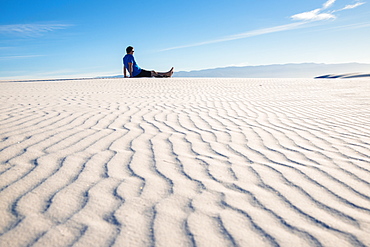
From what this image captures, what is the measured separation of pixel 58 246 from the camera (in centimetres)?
139

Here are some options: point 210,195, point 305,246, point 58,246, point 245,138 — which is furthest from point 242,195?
point 245,138

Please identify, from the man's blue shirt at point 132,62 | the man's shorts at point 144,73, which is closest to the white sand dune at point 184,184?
the man's blue shirt at point 132,62

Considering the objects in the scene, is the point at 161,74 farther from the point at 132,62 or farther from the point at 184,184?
the point at 184,184

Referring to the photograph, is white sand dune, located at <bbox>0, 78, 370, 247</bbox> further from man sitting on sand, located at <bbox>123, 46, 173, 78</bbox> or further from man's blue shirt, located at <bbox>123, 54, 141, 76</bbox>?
man's blue shirt, located at <bbox>123, 54, 141, 76</bbox>

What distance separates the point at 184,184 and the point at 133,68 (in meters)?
12.3

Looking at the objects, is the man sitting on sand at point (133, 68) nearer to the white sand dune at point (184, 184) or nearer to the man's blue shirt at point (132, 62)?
the man's blue shirt at point (132, 62)

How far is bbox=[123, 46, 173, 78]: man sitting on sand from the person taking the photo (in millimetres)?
12555

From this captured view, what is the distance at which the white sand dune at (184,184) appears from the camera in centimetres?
149

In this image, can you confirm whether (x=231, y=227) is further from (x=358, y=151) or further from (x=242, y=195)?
(x=358, y=151)

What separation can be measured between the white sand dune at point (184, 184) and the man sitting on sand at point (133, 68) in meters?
9.29

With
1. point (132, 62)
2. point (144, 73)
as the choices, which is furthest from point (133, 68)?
point (144, 73)

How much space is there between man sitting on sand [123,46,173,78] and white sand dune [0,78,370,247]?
9291mm

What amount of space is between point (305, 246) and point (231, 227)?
376 mm

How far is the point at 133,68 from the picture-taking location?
13688 millimetres
